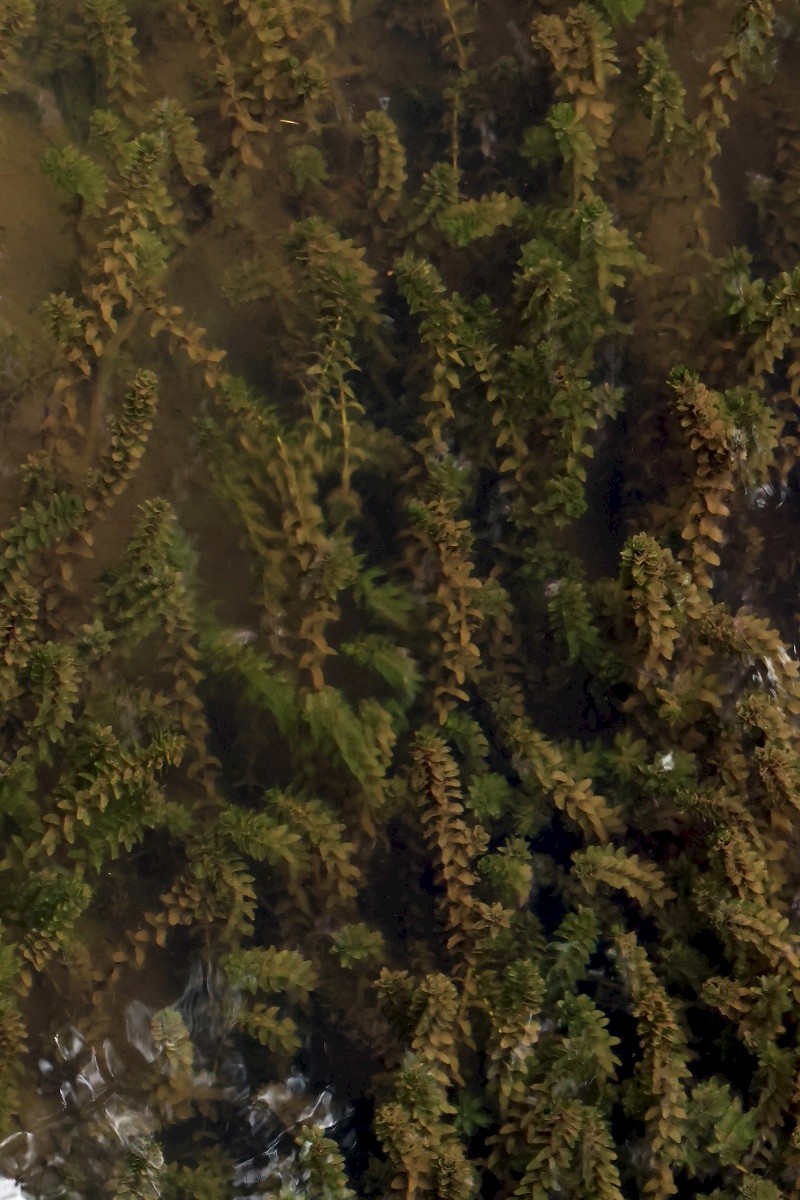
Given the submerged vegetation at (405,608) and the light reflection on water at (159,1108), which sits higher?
the submerged vegetation at (405,608)

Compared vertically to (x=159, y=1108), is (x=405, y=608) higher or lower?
higher

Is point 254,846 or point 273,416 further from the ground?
point 273,416

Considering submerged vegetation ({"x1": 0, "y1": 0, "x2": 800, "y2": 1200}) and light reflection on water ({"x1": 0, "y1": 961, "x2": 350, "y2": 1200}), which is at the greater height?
submerged vegetation ({"x1": 0, "y1": 0, "x2": 800, "y2": 1200})

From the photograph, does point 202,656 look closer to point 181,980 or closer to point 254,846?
point 254,846

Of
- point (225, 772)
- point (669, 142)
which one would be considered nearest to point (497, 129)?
point (669, 142)

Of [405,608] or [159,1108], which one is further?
[405,608]
